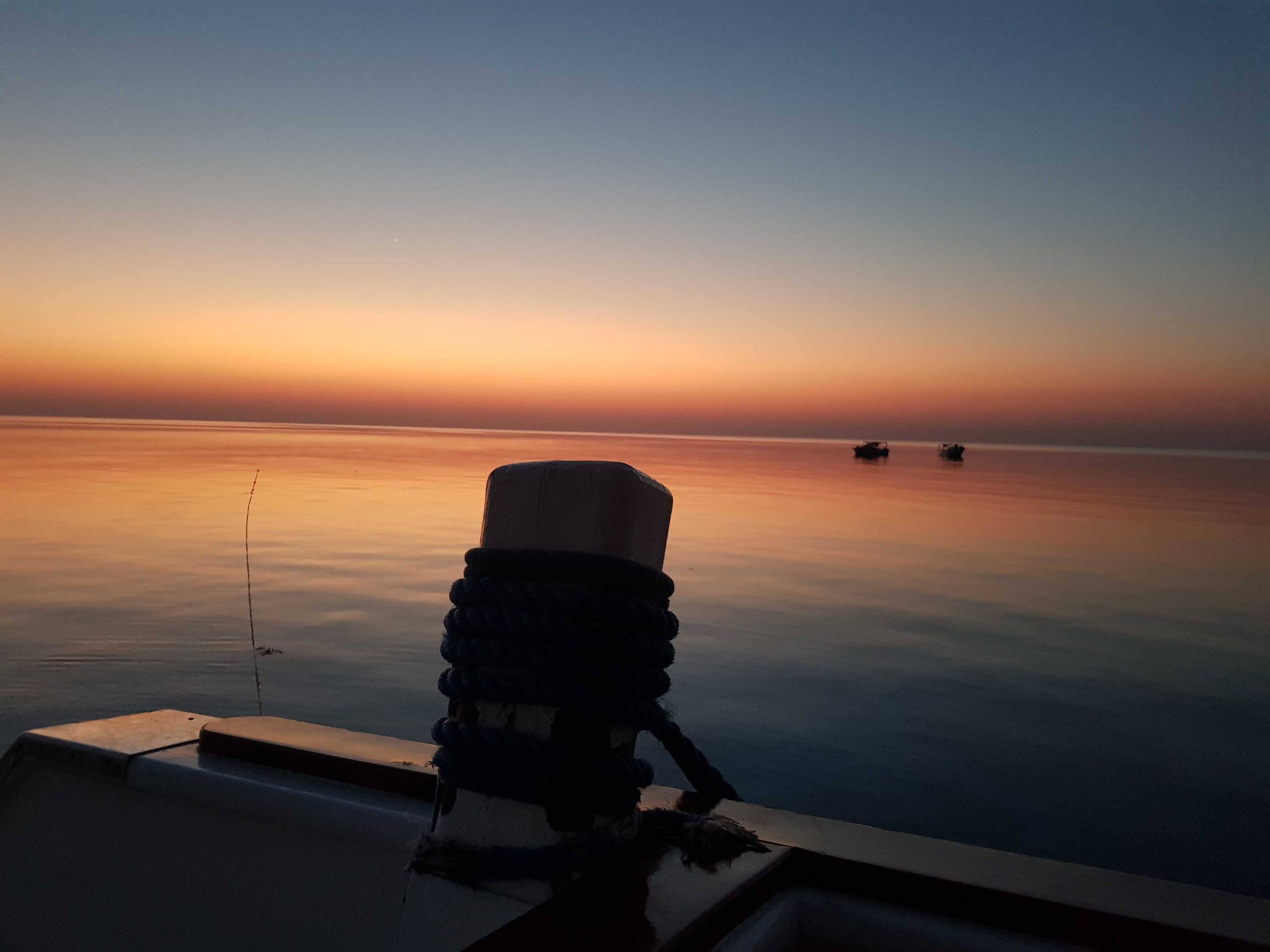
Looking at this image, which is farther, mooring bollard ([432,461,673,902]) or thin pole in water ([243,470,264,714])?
thin pole in water ([243,470,264,714])

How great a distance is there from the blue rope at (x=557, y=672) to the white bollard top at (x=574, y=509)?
2cm

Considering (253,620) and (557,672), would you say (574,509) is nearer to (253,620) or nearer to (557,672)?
(557,672)

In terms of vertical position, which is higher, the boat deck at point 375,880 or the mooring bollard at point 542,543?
the mooring bollard at point 542,543

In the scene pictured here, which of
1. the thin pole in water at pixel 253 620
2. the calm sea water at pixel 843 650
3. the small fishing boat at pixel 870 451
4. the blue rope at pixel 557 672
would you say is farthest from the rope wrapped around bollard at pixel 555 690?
the small fishing boat at pixel 870 451

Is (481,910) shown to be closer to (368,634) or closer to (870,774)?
(870,774)

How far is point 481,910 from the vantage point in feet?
3.52

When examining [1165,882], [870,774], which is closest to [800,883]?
[1165,882]

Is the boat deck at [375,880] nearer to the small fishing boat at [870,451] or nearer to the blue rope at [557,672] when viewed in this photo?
the blue rope at [557,672]

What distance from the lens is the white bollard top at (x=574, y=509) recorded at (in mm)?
1095

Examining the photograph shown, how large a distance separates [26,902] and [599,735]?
1580 mm

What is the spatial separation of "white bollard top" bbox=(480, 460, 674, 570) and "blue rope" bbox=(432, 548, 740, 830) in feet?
0.07

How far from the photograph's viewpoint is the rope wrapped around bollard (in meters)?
1.04

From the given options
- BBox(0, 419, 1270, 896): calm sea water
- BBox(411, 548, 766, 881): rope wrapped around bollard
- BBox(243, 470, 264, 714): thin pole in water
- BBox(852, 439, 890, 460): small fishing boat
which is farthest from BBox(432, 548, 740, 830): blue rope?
BBox(852, 439, 890, 460): small fishing boat

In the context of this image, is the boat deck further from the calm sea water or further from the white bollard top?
the calm sea water
